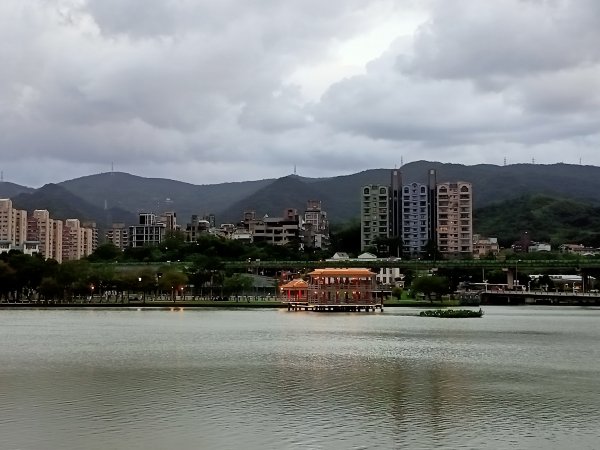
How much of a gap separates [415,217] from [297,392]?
166 m

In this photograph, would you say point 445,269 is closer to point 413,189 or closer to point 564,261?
point 564,261

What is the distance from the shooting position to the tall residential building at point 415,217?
19150cm

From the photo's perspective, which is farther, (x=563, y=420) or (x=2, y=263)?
(x=2, y=263)

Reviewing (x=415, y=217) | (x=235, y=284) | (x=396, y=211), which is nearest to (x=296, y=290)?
(x=235, y=284)

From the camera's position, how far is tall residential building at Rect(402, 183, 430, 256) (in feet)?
628

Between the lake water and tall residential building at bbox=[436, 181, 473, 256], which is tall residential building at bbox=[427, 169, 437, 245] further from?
the lake water

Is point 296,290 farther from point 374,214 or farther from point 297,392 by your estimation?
point 374,214

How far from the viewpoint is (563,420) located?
80.7 feet

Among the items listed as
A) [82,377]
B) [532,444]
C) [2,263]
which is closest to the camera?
[532,444]

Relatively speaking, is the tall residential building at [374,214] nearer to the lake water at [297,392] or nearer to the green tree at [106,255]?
the green tree at [106,255]

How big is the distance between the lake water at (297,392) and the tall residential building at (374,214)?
137 metres

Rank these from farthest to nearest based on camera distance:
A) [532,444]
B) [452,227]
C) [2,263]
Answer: [452,227] → [2,263] → [532,444]

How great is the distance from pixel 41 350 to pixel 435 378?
22389 millimetres

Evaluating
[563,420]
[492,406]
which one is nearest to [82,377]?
[492,406]
